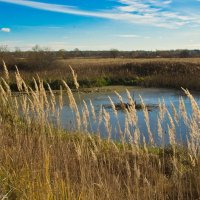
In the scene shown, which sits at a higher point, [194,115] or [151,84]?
[194,115]

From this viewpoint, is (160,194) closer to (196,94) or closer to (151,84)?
(196,94)

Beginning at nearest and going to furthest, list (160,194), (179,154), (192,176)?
(160,194) < (192,176) < (179,154)

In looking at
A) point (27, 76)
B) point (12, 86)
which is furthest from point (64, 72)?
point (12, 86)

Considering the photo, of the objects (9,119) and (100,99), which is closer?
(9,119)

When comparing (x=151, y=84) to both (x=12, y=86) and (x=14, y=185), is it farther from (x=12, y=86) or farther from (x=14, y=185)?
(x=14, y=185)

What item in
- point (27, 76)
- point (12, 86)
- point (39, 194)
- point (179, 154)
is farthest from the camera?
point (27, 76)

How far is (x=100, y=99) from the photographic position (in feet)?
57.3

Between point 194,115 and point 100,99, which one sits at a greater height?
point 194,115

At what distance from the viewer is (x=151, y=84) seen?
23.2m

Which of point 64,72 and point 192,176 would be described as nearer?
point 192,176

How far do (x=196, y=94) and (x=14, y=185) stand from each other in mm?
15016

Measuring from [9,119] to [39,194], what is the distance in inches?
154

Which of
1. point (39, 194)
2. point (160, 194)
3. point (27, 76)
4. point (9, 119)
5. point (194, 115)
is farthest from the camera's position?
point (27, 76)

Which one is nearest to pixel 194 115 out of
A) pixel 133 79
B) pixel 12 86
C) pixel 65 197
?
pixel 65 197
